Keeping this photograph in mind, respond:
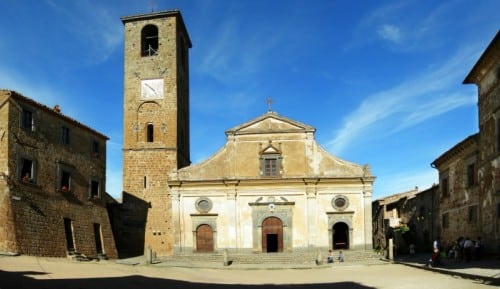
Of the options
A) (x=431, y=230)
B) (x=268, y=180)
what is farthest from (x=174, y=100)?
(x=431, y=230)

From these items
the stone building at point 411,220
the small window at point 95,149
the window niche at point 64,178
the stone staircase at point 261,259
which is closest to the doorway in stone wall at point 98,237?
the stone staircase at point 261,259

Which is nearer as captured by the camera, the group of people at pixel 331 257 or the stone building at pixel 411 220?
the group of people at pixel 331 257

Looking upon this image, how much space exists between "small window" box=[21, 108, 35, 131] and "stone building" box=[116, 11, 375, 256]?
10946mm

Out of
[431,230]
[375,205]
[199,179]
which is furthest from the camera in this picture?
[375,205]

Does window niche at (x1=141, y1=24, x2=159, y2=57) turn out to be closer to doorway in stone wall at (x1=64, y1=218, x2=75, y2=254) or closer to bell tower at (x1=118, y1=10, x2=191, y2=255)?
bell tower at (x1=118, y1=10, x2=191, y2=255)

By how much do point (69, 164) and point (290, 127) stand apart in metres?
14.2

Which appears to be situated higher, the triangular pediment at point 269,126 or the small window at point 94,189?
the triangular pediment at point 269,126

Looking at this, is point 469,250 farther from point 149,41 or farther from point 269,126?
point 149,41

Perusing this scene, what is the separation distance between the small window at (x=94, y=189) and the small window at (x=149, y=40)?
11.1 m

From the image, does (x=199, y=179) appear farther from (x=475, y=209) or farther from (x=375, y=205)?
(x=375, y=205)

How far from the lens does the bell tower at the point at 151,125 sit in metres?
37.1

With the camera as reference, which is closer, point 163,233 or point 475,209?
point 475,209

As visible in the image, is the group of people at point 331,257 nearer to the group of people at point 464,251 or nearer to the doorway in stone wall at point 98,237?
the group of people at point 464,251

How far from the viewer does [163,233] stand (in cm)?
3706
